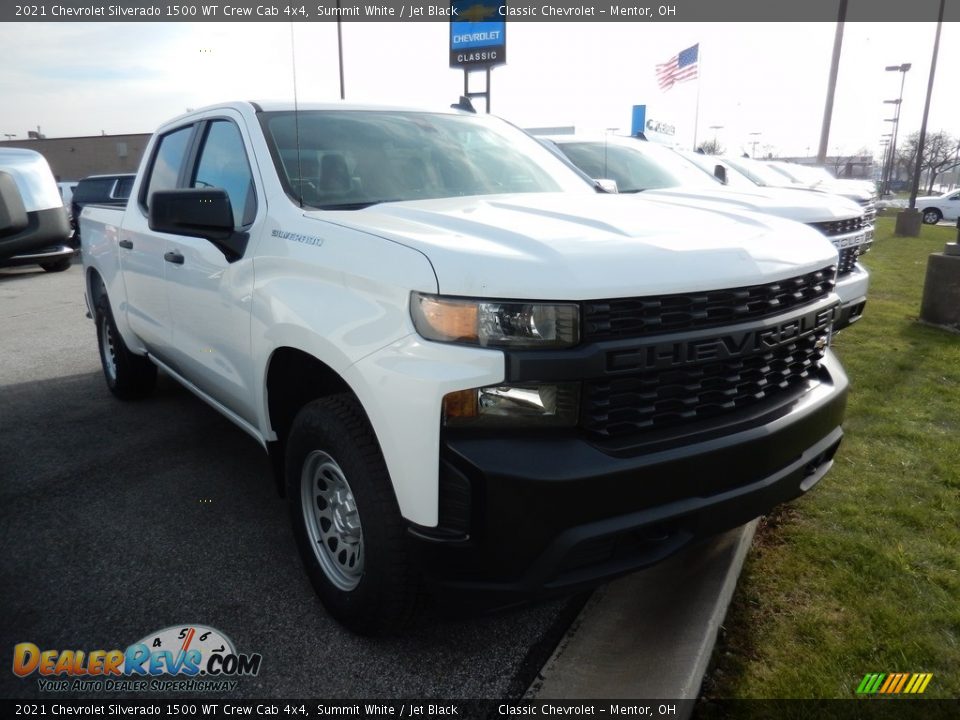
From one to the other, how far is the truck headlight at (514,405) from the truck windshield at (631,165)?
201 inches

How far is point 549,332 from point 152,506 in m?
2.61

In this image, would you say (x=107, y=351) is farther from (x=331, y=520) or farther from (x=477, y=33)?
(x=477, y=33)

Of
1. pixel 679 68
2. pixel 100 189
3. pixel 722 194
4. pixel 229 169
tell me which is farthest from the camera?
pixel 679 68

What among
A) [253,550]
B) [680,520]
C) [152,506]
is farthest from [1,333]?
[680,520]

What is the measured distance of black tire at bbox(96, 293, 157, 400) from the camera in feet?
16.9

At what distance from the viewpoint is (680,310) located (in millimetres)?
2148

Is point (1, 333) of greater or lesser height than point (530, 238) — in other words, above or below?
below

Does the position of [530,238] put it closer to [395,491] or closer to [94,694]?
[395,491]

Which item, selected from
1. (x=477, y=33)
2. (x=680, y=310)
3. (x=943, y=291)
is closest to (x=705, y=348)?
(x=680, y=310)

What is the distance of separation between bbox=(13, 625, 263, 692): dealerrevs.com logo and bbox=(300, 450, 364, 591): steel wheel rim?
1.31ft

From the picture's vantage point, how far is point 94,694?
2381mm

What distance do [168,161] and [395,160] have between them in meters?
1.78

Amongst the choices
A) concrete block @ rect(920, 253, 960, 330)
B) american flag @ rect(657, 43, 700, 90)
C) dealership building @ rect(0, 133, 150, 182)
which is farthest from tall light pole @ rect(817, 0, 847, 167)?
dealership building @ rect(0, 133, 150, 182)

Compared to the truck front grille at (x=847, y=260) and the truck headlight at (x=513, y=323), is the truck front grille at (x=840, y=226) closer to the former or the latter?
the truck front grille at (x=847, y=260)
